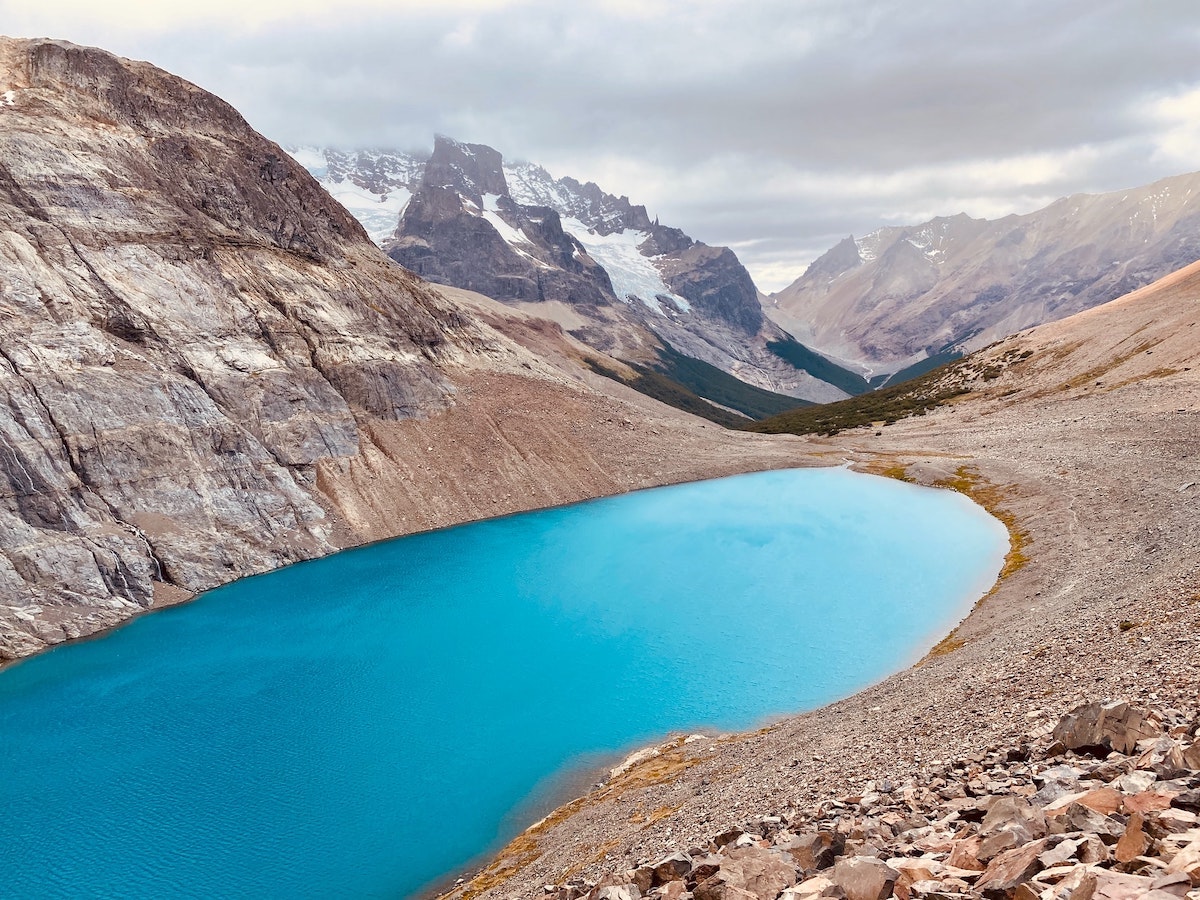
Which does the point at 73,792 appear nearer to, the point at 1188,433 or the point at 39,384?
the point at 39,384

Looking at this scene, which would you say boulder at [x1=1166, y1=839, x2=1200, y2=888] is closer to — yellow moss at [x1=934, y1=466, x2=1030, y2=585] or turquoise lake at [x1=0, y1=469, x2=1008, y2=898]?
turquoise lake at [x1=0, y1=469, x2=1008, y2=898]

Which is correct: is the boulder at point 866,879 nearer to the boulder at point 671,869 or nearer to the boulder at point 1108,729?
the boulder at point 671,869

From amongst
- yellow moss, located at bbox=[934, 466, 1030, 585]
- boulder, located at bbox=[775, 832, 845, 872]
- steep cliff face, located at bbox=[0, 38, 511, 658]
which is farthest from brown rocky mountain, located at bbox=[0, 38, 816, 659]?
boulder, located at bbox=[775, 832, 845, 872]

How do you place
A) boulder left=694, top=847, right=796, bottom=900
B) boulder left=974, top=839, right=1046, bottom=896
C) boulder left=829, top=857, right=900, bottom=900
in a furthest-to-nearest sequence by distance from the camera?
boulder left=694, top=847, right=796, bottom=900 < boulder left=829, top=857, right=900, bottom=900 < boulder left=974, top=839, right=1046, bottom=896

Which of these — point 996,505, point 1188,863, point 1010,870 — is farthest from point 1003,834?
point 996,505

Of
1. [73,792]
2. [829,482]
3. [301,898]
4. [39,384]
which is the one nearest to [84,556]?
[39,384]
